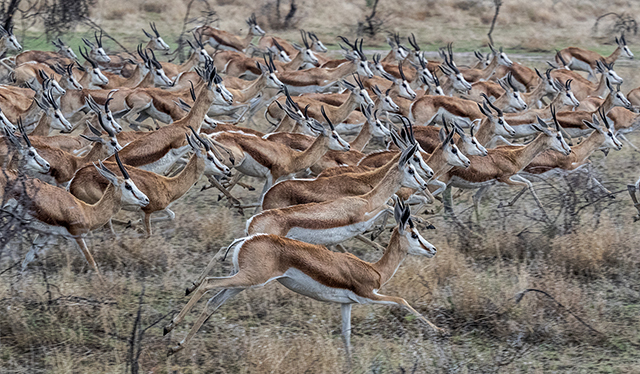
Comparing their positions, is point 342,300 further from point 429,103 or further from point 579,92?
point 579,92

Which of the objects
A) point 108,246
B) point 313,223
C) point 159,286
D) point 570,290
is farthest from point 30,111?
point 570,290

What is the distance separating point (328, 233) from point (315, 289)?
33.5 inches

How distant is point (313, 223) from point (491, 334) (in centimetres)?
148

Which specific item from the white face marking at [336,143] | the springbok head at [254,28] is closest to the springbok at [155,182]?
the white face marking at [336,143]

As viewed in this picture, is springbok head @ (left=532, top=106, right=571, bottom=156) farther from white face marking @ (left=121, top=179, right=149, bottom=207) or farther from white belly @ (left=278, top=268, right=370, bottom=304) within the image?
white face marking @ (left=121, top=179, right=149, bottom=207)

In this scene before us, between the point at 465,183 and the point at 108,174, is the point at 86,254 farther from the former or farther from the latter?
the point at 465,183

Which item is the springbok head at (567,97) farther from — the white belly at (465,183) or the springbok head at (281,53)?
the springbok head at (281,53)

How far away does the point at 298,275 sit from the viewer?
14.7 ft

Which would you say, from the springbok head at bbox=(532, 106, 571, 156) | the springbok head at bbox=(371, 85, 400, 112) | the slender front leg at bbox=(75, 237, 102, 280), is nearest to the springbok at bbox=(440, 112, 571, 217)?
the springbok head at bbox=(532, 106, 571, 156)

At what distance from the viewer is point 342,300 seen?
4598mm

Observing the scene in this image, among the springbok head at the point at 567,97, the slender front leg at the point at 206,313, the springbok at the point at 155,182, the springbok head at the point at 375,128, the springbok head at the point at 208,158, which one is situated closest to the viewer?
the slender front leg at the point at 206,313

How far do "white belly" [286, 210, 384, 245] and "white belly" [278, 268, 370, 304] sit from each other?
28.2 inches

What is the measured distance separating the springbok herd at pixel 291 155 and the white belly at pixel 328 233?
0.4 inches

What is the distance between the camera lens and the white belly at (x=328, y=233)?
5.25 m
